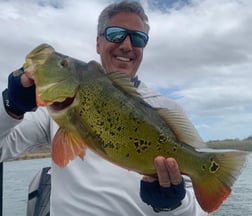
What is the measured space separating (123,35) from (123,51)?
16cm

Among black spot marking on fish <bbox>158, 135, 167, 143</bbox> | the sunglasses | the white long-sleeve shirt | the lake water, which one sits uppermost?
the sunglasses

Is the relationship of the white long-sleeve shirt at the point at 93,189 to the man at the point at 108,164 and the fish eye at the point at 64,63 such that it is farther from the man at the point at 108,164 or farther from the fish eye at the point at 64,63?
the fish eye at the point at 64,63

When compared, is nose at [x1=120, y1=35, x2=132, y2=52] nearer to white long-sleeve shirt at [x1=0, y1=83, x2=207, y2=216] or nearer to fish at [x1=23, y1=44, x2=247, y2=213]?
white long-sleeve shirt at [x1=0, y1=83, x2=207, y2=216]

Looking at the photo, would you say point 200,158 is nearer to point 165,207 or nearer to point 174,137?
point 174,137

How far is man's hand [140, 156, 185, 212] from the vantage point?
2484 mm

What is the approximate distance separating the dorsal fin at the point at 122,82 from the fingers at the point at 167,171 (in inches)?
18.6

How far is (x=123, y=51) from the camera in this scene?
150 inches

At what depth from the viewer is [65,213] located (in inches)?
127

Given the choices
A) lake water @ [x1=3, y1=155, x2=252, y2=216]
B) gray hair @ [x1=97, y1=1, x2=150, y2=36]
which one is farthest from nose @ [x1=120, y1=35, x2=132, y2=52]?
lake water @ [x1=3, y1=155, x2=252, y2=216]

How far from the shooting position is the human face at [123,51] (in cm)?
380

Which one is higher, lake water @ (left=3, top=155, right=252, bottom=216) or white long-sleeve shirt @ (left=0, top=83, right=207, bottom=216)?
white long-sleeve shirt @ (left=0, top=83, right=207, bottom=216)

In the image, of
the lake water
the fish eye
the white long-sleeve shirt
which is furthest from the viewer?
the lake water

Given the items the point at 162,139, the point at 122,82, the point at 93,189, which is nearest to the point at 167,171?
the point at 162,139

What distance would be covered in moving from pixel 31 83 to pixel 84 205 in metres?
1.08
